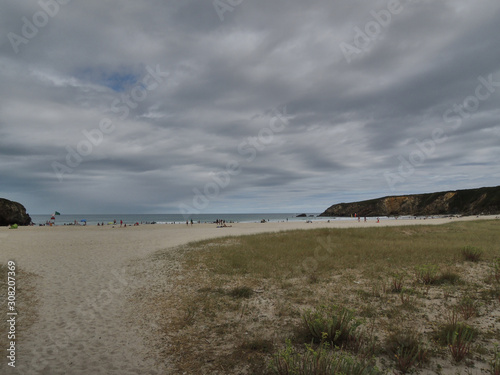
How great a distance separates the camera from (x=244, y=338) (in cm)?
654

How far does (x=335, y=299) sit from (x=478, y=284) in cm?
548

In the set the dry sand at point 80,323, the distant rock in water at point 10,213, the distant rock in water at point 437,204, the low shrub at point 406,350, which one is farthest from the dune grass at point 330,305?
the distant rock in water at point 437,204

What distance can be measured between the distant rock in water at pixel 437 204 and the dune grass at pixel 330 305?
8685 cm

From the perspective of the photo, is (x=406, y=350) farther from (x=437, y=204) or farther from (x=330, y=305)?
(x=437, y=204)

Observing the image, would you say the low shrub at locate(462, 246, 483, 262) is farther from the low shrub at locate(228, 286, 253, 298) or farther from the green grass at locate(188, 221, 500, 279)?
the low shrub at locate(228, 286, 253, 298)

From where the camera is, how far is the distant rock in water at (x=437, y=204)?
84250mm

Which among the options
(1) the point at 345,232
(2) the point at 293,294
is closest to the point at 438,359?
(2) the point at 293,294

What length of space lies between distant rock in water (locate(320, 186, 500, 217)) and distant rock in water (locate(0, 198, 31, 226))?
123298mm

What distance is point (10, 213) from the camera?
62.7 meters

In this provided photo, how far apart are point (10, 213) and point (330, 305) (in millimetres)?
79751

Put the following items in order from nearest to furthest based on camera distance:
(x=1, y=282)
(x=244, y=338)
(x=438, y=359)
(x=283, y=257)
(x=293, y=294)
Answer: (x=438, y=359), (x=244, y=338), (x=293, y=294), (x=1, y=282), (x=283, y=257)

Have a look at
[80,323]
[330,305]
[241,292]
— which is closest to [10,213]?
[80,323]

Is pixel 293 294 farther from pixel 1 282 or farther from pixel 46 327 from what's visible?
pixel 1 282

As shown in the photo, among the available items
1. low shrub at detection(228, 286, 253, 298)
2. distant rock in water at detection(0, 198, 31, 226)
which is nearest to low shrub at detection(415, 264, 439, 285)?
low shrub at detection(228, 286, 253, 298)
